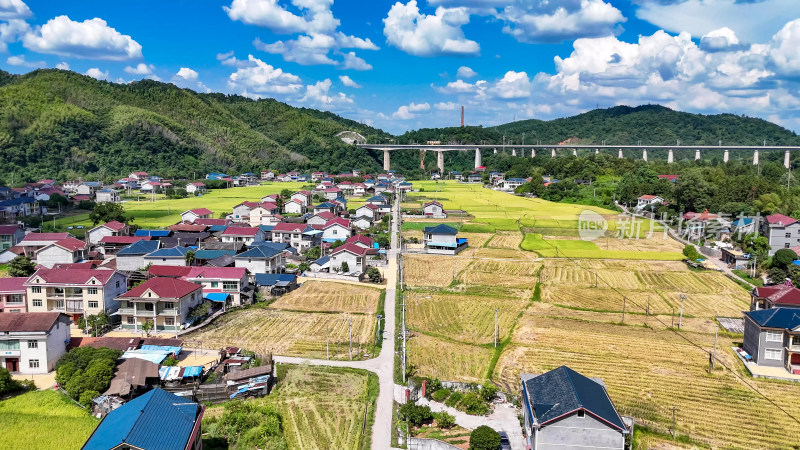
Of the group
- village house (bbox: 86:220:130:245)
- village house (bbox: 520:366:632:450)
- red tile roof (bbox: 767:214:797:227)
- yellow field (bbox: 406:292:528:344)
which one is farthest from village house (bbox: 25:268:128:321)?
red tile roof (bbox: 767:214:797:227)

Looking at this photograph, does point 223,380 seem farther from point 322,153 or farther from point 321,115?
point 321,115

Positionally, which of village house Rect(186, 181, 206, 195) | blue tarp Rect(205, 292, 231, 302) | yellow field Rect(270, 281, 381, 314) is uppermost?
village house Rect(186, 181, 206, 195)

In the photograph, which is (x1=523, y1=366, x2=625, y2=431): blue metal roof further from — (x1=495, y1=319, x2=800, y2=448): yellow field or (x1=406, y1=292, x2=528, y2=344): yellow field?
(x1=406, y1=292, x2=528, y2=344): yellow field

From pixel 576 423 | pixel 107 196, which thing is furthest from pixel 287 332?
pixel 107 196

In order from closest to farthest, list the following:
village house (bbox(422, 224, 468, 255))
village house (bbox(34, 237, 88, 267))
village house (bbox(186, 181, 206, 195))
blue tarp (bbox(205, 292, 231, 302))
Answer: blue tarp (bbox(205, 292, 231, 302))
village house (bbox(34, 237, 88, 267))
village house (bbox(422, 224, 468, 255))
village house (bbox(186, 181, 206, 195))

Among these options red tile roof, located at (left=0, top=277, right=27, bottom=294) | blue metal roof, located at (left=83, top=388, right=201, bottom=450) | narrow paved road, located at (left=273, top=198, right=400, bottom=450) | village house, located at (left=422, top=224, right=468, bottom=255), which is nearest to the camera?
blue metal roof, located at (left=83, top=388, right=201, bottom=450)

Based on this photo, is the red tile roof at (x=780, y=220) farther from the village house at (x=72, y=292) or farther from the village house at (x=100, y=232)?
the village house at (x=100, y=232)

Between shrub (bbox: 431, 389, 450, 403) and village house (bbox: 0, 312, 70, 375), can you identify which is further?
village house (bbox: 0, 312, 70, 375)

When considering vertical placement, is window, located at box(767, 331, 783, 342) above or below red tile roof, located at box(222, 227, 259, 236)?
below
